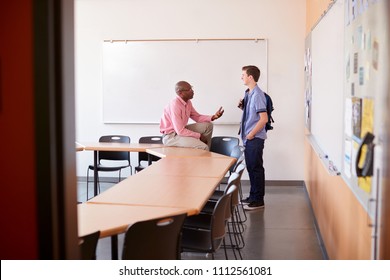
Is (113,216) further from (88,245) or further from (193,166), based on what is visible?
(193,166)

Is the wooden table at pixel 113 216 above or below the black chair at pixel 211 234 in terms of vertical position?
above

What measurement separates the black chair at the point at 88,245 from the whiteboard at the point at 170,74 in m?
5.36

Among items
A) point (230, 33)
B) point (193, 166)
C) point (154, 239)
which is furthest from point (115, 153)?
point (154, 239)

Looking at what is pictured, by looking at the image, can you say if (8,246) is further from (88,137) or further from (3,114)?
(88,137)

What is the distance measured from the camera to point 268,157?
793 centimetres

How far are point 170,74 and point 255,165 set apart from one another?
2.33 metres

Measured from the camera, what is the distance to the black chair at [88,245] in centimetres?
258

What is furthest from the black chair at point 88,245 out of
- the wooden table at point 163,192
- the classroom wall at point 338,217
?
the classroom wall at point 338,217

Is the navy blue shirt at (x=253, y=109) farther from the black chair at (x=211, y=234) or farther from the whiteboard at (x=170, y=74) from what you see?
the black chair at (x=211, y=234)

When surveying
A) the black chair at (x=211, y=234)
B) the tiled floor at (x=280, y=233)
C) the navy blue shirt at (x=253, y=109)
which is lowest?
the tiled floor at (x=280, y=233)

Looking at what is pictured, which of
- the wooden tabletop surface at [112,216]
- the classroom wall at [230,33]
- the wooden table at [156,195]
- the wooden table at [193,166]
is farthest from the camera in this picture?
the classroom wall at [230,33]
